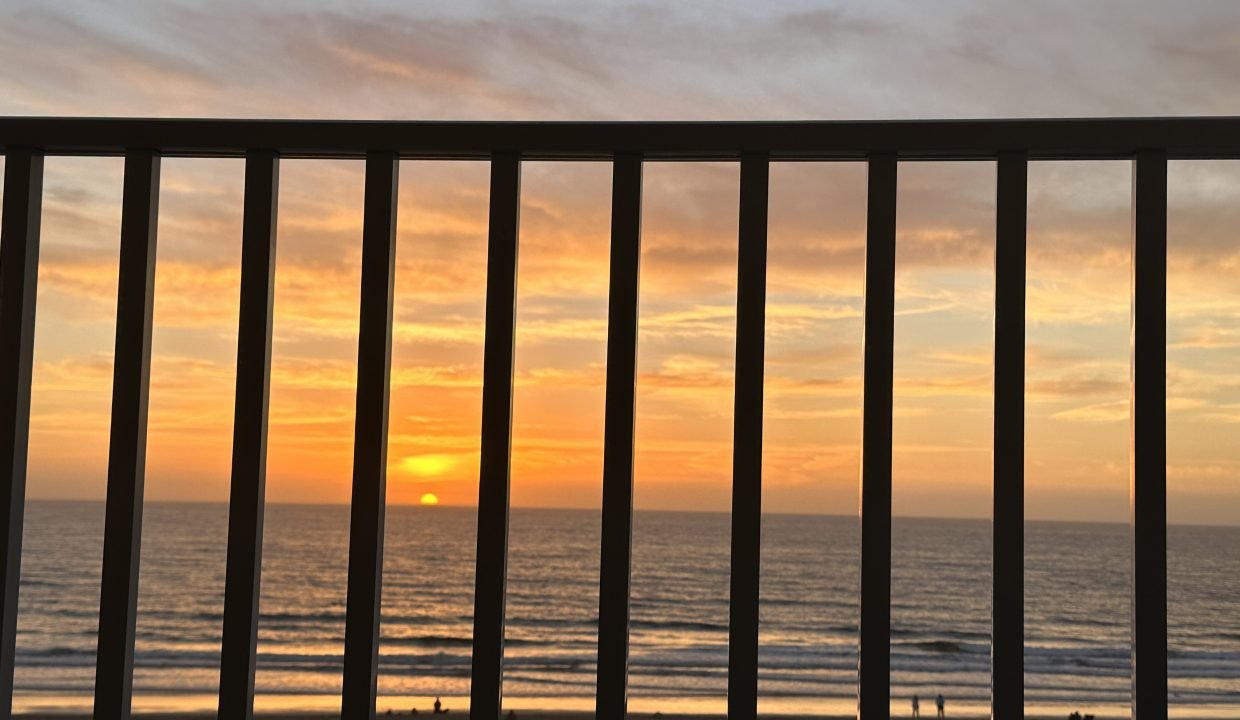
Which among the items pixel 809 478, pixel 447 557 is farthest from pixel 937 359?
pixel 447 557

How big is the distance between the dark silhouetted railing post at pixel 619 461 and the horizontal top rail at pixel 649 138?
0.07 m

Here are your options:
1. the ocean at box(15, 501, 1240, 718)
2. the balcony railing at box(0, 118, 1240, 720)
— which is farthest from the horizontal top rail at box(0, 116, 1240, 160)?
the ocean at box(15, 501, 1240, 718)

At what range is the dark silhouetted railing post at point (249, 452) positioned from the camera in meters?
1.41

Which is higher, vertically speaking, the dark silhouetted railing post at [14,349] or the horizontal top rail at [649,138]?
the horizontal top rail at [649,138]

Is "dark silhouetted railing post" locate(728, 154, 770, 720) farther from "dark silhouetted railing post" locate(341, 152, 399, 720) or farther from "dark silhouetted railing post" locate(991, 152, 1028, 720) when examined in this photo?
"dark silhouetted railing post" locate(341, 152, 399, 720)

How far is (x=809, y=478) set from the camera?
16.4m

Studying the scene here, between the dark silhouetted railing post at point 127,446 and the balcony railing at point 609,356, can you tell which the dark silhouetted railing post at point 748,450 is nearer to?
the balcony railing at point 609,356

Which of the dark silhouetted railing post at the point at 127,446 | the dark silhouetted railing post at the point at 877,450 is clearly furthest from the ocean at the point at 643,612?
the dark silhouetted railing post at the point at 877,450

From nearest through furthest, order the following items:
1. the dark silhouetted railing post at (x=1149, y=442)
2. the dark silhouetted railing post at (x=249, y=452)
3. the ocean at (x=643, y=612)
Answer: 1. the dark silhouetted railing post at (x=1149, y=442)
2. the dark silhouetted railing post at (x=249, y=452)
3. the ocean at (x=643, y=612)

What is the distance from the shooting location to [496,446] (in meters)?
1.39

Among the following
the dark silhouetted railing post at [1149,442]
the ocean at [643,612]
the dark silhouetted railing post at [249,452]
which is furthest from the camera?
the ocean at [643,612]

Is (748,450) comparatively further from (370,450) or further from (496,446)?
(370,450)

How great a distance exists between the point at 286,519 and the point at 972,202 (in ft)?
41.4

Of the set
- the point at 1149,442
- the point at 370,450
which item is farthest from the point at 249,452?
the point at 1149,442
